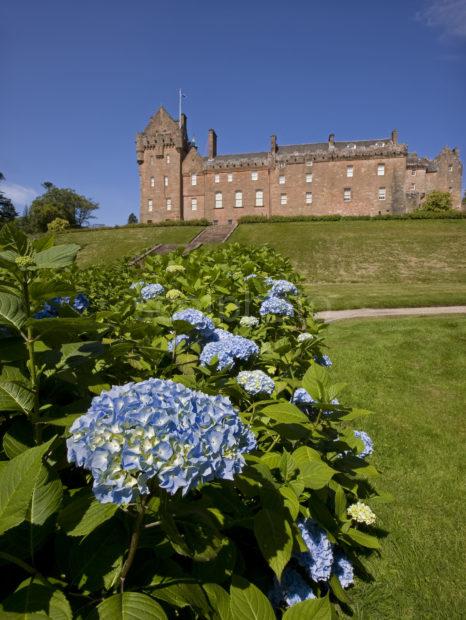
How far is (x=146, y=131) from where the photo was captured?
167ft

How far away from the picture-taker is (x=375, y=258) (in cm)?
2803

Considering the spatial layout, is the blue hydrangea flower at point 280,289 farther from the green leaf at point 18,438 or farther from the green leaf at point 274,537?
the green leaf at point 18,438

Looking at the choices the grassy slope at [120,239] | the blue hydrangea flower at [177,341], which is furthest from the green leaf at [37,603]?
the grassy slope at [120,239]

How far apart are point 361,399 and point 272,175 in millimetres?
48816

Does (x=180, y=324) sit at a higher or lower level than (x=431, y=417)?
higher

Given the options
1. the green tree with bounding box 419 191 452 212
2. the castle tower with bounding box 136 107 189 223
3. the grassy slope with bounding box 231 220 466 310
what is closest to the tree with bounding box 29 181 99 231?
the castle tower with bounding box 136 107 189 223

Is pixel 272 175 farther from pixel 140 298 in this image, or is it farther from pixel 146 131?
pixel 140 298

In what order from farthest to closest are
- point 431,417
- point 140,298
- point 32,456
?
1. point 431,417
2. point 140,298
3. point 32,456

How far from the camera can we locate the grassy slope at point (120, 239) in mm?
34125

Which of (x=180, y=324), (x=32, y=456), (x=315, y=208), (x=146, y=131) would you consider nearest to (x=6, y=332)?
(x=32, y=456)

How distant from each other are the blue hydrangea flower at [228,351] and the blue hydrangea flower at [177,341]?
199mm

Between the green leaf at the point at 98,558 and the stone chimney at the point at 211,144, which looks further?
the stone chimney at the point at 211,144

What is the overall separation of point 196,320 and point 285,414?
3.33 feet

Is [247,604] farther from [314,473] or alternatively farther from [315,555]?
[315,555]
